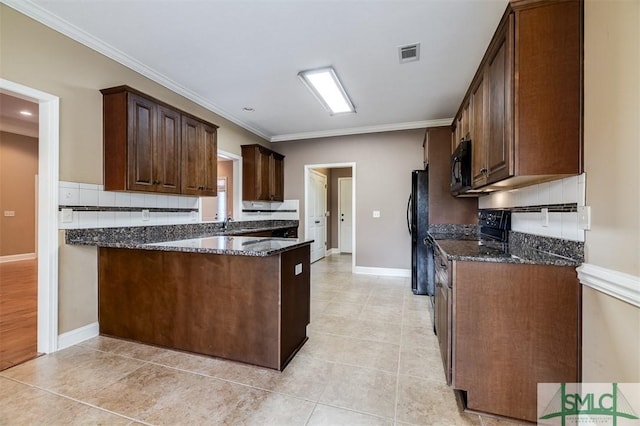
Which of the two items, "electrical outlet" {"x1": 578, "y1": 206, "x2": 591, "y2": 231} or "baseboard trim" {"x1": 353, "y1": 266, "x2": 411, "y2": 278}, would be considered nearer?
"electrical outlet" {"x1": 578, "y1": 206, "x2": 591, "y2": 231}

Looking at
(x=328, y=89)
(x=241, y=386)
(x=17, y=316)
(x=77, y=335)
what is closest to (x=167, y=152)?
(x=77, y=335)

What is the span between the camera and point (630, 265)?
119cm

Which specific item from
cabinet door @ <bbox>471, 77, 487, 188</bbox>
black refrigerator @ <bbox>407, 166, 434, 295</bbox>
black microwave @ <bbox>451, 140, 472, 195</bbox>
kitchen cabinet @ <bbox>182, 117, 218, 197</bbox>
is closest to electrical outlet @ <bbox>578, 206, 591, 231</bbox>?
cabinet door @ <bbox>471, 77, 487, 188</bbox>

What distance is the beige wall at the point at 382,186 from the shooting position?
16.5ft

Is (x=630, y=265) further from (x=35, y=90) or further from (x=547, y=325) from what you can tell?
(x=35, y=90)

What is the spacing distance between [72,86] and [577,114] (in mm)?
3809

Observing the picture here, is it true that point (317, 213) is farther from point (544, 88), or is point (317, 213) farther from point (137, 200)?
point (544, 88)

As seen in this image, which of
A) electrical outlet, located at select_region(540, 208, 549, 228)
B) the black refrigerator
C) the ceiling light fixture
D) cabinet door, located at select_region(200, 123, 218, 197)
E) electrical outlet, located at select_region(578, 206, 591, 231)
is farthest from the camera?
the black refrigerator

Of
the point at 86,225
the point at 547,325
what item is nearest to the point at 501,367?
the point at 547,325

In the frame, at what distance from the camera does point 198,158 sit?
11.5ft

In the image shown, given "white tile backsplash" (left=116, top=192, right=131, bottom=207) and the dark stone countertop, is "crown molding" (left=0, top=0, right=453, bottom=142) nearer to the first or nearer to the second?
"white tile backsplash" (left=116, top=192, right=131, bottom=207)

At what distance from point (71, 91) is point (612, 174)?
3898 mm

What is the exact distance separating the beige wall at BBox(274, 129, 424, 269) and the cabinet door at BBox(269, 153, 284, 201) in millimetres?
978

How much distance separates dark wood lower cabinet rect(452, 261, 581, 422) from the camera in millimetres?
1495
